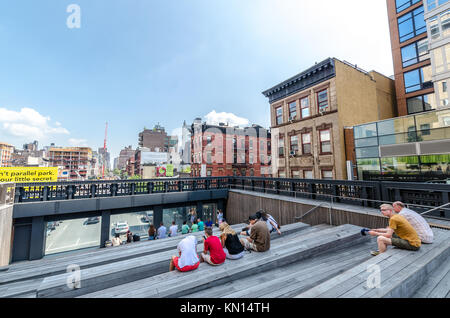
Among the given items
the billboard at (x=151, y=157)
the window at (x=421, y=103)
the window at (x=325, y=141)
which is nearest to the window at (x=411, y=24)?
the window at (x=421, y=103)

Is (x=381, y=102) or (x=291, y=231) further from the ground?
(x=381, y=102)

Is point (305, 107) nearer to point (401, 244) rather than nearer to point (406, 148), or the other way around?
point (406, 148)

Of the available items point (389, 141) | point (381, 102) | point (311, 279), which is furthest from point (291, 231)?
point (381, 102)

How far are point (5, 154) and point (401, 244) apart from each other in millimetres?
185372

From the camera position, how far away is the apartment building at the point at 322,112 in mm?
17320

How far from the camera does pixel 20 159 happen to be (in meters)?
112

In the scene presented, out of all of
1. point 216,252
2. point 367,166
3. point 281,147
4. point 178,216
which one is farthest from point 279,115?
point 216,252

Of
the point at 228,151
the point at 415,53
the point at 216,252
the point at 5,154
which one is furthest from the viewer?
the point at 5,154

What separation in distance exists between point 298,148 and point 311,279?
59.6ft

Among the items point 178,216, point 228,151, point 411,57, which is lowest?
point 178,216

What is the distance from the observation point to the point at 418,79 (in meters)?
19.4

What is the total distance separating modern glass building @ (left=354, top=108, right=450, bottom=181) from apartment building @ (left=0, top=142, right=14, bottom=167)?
176043mm

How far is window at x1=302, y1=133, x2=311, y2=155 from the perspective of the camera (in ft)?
64.5

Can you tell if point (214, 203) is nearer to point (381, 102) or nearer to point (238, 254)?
point (238, 254)
